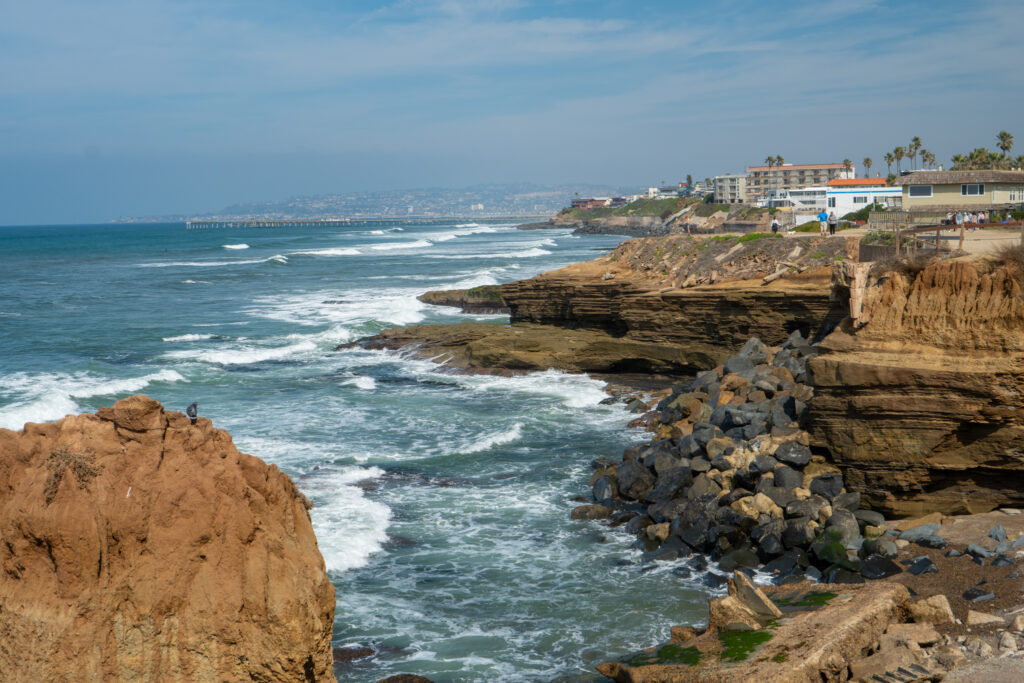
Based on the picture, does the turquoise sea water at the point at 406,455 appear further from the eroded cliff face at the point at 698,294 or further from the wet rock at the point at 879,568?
the eroded cliff face at the point at 698,294

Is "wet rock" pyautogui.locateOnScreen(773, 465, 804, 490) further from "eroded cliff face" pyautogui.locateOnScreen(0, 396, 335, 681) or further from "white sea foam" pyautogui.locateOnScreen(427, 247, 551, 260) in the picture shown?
"white sea foam" pyautogui.locateOnScreen(427, 247, 551, 260)


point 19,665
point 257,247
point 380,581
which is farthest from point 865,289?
point 257,247

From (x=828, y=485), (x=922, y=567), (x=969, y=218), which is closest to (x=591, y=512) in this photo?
(x=828, y=485)

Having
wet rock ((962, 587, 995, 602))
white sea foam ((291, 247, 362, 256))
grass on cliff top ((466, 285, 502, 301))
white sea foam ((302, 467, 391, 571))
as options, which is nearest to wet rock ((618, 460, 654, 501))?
white sea foam ((302, 467, 391, 571))

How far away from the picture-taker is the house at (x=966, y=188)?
30281 millimetres

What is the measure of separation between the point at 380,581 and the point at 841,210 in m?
63.1

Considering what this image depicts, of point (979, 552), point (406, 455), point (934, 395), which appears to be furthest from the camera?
point (406, 455)

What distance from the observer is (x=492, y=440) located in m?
21.1

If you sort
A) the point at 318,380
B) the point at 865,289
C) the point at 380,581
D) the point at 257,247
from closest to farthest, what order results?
the point at 380,581
the point at 865,289
the point at 318,380
the point at 257,247

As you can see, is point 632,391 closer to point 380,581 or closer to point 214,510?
point 380,581

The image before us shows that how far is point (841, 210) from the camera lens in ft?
225

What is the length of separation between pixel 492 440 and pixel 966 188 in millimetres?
20180

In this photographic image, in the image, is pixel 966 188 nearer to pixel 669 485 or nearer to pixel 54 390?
pixel 669 485

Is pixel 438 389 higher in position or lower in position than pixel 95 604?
lower
